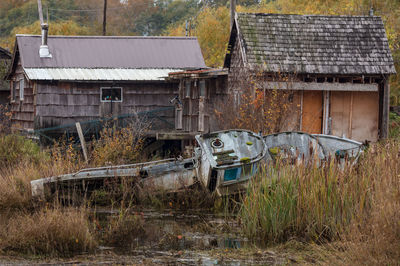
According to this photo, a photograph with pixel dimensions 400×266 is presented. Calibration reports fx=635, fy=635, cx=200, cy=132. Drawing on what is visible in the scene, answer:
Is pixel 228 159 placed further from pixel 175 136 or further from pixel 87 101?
pixel 87 101

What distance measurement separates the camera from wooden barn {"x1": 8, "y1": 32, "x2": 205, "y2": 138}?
82.0ft

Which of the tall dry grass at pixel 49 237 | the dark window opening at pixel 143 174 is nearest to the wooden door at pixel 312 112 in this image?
the dark window opening at pixel 143 174

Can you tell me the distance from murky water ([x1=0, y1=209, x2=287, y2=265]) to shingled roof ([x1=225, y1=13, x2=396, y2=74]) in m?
9.36

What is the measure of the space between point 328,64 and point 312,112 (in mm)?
1825

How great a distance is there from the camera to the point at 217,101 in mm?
23078

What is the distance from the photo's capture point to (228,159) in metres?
15.1

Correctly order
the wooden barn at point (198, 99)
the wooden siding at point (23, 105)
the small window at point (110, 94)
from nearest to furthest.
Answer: the wooden barn at point (198, 99) < the small window at point (110, 94) < the wooden siding at point (23, 105)

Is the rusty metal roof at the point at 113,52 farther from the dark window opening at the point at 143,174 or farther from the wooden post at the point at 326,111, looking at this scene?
the dark window opening at the point at 143,174

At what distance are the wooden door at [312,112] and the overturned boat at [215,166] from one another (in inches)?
221

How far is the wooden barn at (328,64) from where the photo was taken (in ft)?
70.6

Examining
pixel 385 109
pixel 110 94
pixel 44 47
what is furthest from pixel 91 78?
pixel 385 109

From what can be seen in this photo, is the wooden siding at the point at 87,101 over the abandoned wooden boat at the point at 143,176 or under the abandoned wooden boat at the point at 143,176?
over

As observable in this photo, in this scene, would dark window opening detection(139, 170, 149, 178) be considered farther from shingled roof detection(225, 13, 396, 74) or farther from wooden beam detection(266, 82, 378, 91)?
wooden beam detection(266, 82, 378, 91)

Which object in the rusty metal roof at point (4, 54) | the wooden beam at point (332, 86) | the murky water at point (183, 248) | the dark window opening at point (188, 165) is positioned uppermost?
the rusty metal roof at point (4, 54)
